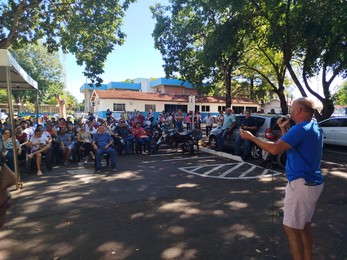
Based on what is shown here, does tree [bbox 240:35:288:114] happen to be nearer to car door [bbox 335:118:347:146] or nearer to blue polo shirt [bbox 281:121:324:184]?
car door [bbox 335:118:347:146]

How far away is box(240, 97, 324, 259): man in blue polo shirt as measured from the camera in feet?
8.77

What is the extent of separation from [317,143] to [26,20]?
15.2m

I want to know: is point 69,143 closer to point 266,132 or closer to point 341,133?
point 266,132

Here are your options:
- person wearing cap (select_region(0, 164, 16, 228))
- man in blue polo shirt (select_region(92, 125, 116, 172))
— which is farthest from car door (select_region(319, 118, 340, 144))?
person wearing cap (select_region(0, 164, 16, 228))

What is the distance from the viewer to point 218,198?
225 inches

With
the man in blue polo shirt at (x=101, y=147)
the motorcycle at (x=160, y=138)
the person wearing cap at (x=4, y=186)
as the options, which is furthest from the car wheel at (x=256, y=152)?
the person wearing cap at (x=4, y=186)

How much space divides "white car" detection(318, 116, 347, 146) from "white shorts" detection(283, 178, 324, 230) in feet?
36.5

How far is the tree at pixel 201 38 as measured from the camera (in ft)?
46.6

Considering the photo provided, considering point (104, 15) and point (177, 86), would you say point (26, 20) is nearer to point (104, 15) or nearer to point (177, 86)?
point (104, 15)

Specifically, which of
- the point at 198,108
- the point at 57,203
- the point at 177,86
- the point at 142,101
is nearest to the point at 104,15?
the point at 57,203

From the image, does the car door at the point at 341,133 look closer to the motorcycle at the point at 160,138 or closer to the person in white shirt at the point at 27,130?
the motorcycle at the point at 160,138

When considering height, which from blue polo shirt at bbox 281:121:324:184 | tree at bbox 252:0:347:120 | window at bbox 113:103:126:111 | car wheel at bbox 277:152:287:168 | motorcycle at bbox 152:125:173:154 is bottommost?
car wheel at bbox 277:152:287:168

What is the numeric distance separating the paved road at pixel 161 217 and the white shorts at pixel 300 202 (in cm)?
93

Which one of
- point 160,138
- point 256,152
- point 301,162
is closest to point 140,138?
point 160,138
